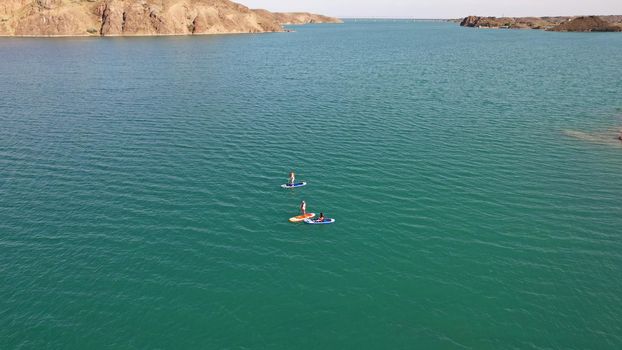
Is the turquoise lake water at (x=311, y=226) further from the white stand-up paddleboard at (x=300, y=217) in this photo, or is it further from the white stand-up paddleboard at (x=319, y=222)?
the white stand-up paddleboard at (x=300, y=217)

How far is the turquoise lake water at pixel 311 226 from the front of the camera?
112 feet

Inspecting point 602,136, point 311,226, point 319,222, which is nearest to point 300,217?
point 311,226

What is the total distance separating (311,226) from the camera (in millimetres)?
48125

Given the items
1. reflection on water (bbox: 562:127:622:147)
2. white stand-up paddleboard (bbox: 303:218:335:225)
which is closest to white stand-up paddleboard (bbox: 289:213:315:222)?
white stand-up paddleboard (bbox: 303:218:335:225)

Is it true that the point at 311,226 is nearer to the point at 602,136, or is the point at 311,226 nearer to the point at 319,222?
the point at 319,222

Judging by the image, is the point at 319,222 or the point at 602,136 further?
the point at 602,136

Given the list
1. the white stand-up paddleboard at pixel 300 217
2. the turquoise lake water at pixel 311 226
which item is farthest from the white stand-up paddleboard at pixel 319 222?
the turquoise lake water at pixel 311 226

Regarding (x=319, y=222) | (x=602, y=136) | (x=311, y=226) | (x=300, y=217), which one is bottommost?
(x=311, y=226)

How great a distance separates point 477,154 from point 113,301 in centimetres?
5599

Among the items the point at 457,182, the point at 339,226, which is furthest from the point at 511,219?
the point at 339,226

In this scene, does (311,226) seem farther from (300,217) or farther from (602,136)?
(602,136)

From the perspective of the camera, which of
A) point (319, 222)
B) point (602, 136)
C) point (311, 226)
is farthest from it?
point (602, 136)

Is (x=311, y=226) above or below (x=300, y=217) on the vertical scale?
below

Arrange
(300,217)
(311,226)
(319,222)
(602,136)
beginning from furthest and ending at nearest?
(602,136) → (300,217) → (319,222) → (311,226)
